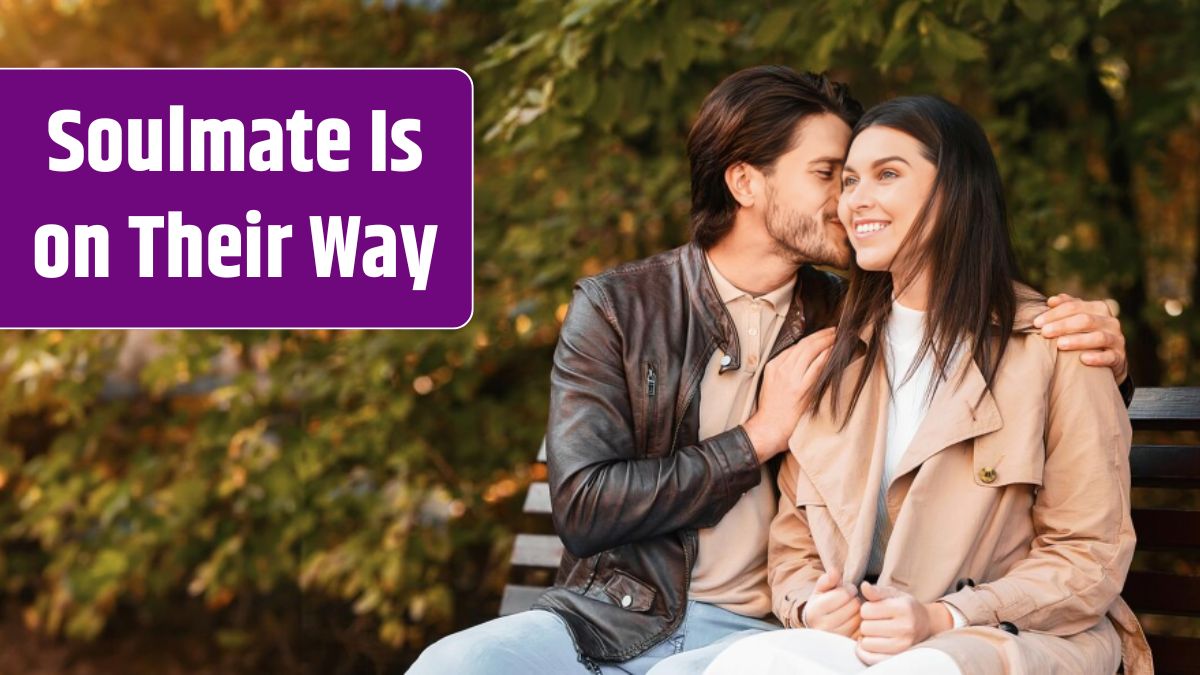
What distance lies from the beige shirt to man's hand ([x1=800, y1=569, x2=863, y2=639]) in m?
0.37

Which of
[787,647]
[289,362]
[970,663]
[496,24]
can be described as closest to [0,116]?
[289,362]

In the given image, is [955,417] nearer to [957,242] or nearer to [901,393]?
[901,393]

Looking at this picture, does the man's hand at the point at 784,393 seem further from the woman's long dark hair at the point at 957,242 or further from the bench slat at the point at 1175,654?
the bench slat at the point at 1175,654

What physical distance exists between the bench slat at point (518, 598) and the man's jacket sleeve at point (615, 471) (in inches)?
36.3

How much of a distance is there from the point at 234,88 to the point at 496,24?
7.18 ft

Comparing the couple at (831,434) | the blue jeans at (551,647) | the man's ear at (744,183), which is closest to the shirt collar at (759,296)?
the couple at (831,434)

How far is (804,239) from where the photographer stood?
10.2 ft

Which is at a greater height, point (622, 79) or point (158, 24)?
point (158, 24)

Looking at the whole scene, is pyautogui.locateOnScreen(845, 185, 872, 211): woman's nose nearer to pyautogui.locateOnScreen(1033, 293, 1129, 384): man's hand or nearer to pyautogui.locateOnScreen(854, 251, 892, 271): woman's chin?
pyautogui.locateOnScreen(854, 251, 892, 271): woman's chin

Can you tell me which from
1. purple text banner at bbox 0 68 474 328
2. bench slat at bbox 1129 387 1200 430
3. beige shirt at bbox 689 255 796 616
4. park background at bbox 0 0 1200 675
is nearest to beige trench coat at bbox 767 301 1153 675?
beige shirt at bbox 689 255 796 616

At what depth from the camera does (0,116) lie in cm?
414

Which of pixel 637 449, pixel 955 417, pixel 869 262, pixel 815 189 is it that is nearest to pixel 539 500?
pixel 637 449

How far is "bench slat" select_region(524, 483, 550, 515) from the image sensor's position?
390 centimetres

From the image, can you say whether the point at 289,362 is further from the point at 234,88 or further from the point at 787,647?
the point at 787,647
